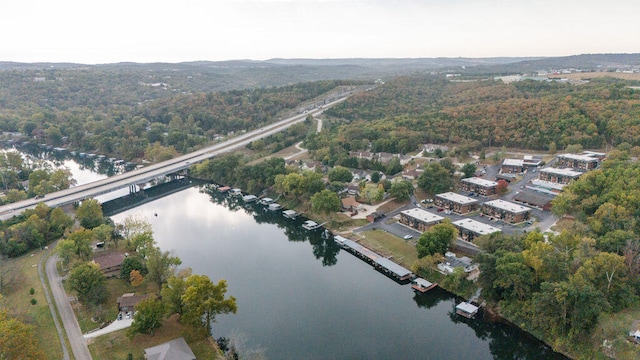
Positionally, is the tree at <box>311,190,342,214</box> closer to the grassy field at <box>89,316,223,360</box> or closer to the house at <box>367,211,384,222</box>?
the house at <box>367,211,384,222</box>

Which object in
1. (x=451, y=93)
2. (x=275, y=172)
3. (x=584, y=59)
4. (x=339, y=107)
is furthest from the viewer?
(x=584, y=59)

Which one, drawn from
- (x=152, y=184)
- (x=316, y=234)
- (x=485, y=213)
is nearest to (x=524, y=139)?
(x=485, y=213)

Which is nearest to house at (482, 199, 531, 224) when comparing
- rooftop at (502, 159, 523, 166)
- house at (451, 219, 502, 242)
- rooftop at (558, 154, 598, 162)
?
house at (451, 219, 502, 242)

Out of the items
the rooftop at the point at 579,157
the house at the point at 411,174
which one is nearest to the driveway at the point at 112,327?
the house at the point at 411,174

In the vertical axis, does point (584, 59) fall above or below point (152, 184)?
above

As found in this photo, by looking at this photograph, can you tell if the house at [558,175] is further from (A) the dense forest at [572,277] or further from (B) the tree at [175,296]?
(B) the tree at [175,296]

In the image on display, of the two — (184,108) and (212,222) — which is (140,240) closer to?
(212,222)
